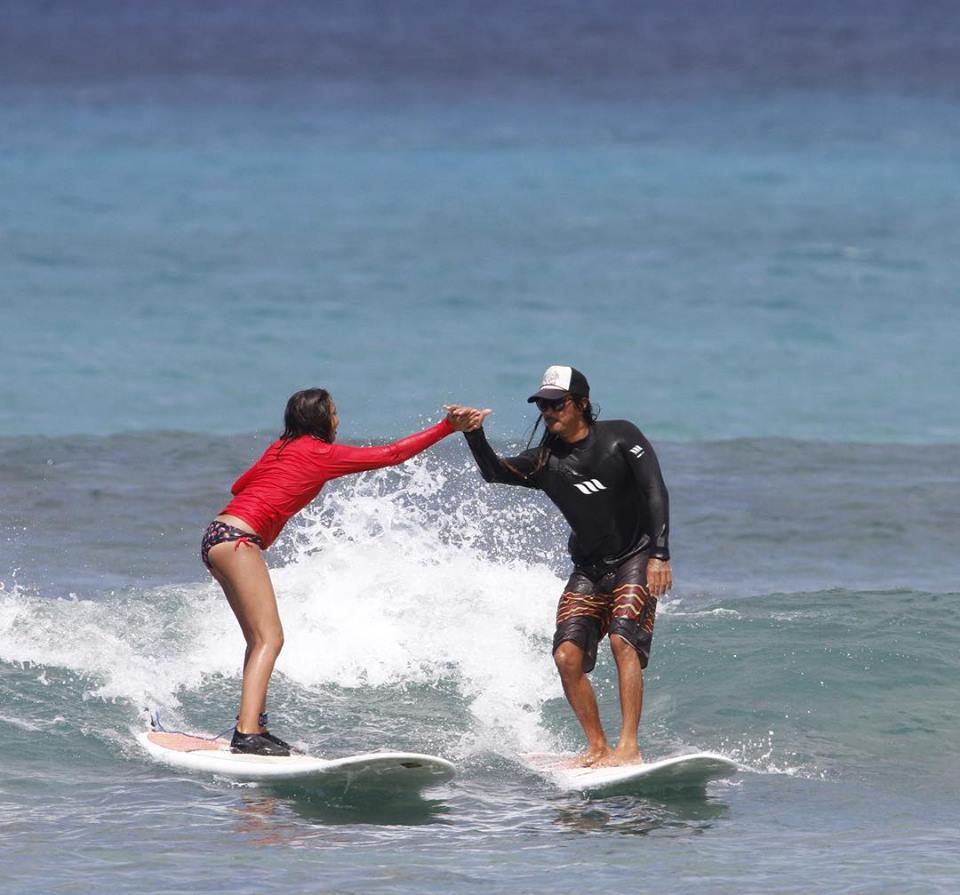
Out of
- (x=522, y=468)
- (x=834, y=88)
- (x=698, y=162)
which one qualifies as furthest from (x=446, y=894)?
(x=834, y=88)

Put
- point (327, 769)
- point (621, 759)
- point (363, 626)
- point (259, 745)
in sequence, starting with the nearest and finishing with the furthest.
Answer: point (327, 769), point (621, 759), point (259, 745), point (363, 626)

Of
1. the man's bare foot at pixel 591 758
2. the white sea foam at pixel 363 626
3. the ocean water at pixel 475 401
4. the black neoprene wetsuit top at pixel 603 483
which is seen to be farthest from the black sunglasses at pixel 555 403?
the white sea foam at pixel 363 626

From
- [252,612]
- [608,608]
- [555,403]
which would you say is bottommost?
[252,612]

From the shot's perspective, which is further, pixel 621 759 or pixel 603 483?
pixel 603 483

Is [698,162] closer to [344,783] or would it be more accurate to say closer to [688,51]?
[688,51]

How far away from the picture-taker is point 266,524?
877 centimetres

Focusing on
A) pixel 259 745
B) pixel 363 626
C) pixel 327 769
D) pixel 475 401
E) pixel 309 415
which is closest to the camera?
pixel 327 769

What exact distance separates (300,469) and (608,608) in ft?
5.39

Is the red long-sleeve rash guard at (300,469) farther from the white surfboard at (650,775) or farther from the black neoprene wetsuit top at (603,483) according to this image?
the white surfboard at (650,775)

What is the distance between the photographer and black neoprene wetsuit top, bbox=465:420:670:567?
8680mm

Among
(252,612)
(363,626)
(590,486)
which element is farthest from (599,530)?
(363,626)

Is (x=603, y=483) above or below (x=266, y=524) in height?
above

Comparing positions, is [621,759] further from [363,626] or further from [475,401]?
[475,401]

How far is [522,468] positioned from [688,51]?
157 feet
